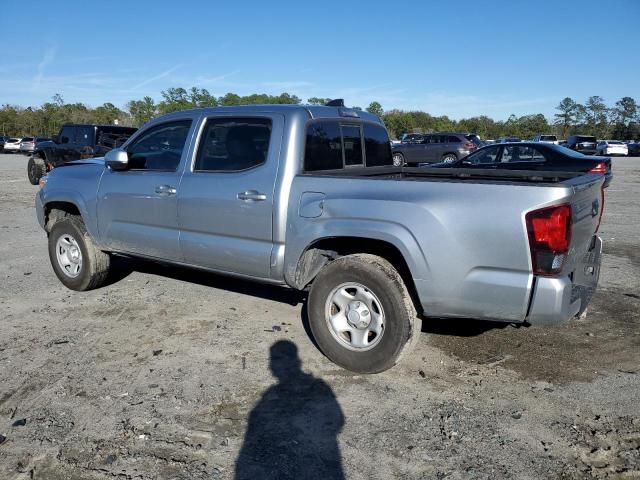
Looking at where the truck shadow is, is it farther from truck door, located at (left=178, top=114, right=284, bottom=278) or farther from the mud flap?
truck door, located at (left=178, top=114, right=284, bottom=278)

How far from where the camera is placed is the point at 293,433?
10.0 ft

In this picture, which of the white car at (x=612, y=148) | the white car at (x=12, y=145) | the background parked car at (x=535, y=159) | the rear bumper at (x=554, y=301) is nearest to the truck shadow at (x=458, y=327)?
the rear bumper at (x=554, y=301)

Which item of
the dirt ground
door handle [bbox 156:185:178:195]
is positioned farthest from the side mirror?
the dirt ground

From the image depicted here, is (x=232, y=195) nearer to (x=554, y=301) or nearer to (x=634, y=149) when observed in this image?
(x=554, y=301)

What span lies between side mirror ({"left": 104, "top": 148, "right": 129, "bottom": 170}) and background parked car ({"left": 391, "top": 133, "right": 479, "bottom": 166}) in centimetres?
2037

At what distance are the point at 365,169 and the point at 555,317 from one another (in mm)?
2239

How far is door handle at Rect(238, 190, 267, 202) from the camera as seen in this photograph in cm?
406

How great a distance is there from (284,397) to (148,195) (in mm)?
2366

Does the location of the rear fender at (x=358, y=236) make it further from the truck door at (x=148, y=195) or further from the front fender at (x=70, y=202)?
the front fender at (x=70, y=202)

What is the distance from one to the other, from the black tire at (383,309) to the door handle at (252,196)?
0.73 m

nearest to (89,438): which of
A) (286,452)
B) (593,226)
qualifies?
(286,452)

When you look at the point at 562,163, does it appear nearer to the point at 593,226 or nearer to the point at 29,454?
the point at 593,226

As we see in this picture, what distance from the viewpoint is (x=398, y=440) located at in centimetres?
300

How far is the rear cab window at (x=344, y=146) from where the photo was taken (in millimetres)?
4266
